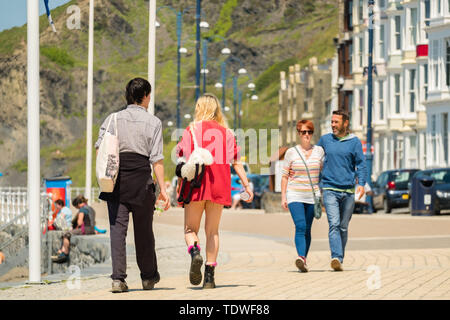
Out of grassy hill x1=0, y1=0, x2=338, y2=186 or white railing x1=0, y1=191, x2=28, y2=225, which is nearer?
grassy hill x1=0, y1=0, x2=338, y2=186

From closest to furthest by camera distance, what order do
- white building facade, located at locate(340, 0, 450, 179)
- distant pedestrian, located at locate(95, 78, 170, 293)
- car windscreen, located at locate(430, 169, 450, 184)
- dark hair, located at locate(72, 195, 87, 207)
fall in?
distant pedestrian, located at locate(95, 78, 170, 293)
dark hair, located at locate(72, 195, 87, 207)
car windscreen, located at locate(430, 169, 450, 184)
white building facade, located at locate(340, 0, 450, 179)

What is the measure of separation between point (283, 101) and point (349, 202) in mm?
111637

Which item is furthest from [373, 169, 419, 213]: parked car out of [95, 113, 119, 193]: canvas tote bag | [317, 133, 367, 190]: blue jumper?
[95, 113, 119, 193]: canvas tote bag

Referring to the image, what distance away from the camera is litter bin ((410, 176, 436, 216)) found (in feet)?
111

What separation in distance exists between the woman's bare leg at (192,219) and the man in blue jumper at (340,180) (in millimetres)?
2687

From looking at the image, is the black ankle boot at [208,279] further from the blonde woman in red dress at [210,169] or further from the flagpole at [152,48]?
the flagpole at [152,48]

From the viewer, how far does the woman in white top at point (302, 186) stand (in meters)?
13.2

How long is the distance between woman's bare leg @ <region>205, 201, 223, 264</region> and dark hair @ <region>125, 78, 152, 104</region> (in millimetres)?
1182

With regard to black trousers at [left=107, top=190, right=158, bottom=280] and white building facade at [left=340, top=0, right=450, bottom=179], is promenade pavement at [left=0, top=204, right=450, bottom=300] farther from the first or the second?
white building facade at [left=340, top=0, right=450, bottom=179]

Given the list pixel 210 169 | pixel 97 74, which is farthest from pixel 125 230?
pixel 97 74

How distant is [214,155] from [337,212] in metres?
2.93

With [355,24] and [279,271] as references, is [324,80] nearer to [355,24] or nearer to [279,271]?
[355,24]
